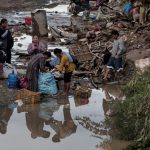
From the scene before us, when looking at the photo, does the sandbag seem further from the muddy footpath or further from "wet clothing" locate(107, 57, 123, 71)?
"wet clothing" locate(107, 57, 123, 71)

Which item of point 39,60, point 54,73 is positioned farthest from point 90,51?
point 39,60

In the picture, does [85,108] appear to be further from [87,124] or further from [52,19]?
[52,19]

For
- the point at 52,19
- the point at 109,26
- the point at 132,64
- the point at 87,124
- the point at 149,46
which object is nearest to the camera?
the point at 87,124

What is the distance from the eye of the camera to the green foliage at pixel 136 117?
9314mm

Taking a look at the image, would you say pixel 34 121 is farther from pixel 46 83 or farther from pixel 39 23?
pixel 39 23

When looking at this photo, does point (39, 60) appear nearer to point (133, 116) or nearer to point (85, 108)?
point (85, 108)

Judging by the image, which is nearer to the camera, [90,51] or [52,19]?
[90,51]

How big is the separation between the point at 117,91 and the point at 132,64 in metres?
1.83

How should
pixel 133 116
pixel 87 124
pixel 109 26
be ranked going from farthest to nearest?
pixel 109 26 → pixel 87 124 → pixel 133 116

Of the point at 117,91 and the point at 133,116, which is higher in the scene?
the point at 133,116

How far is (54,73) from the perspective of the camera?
49.0 ft

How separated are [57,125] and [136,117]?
2.42 m

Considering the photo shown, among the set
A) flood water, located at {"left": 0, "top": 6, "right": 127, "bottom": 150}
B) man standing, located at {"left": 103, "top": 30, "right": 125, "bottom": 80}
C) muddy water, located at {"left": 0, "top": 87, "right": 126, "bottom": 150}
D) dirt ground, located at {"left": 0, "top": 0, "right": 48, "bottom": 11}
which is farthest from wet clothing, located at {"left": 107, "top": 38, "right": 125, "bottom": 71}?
dirt ground, located at {"left": 0, "top": 0, "right": 48, "bottom": 11}

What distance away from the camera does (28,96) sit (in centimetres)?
1291
